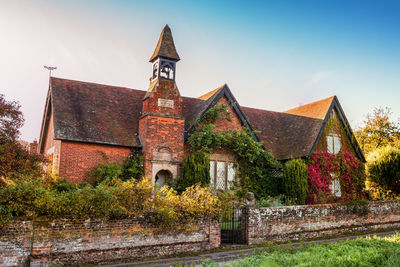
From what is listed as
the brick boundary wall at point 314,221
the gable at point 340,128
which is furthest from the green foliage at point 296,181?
the gable at point 340,128

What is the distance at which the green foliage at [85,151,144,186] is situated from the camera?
1870cm

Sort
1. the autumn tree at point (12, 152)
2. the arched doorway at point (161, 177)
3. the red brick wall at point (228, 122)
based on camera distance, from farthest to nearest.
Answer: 1. the red brick wall at point (228, 122)
2. the arched doorway at point (161, 177)
3. the autumn tree at point (12, 152)

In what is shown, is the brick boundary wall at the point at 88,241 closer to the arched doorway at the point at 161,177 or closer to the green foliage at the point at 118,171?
the green foliage at the point at 118,171

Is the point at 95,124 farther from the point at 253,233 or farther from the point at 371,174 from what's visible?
the point at 371,174

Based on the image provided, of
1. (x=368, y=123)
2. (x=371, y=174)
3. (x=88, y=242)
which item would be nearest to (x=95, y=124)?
(x=88, y=242)

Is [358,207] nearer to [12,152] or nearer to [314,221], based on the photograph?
[314,221]

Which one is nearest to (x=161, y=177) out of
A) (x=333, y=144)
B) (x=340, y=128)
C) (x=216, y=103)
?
(x=216, y=103)

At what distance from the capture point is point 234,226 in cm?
1518

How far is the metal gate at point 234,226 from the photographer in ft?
48.9

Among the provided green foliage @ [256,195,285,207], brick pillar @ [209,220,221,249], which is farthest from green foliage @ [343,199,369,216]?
brick pillar @ [209,220,221,249]

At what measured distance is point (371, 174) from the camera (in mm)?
24125

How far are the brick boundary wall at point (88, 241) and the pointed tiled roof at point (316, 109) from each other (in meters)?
14.4

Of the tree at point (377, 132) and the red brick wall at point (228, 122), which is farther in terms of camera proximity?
the tree at point (377, 132)

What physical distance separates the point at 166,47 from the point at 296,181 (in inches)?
415
